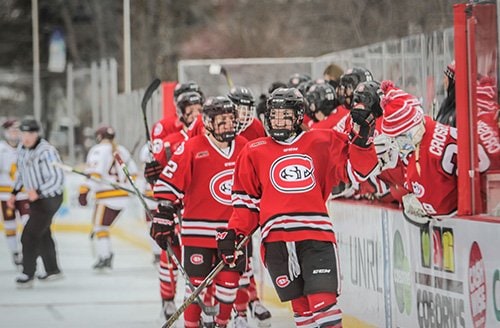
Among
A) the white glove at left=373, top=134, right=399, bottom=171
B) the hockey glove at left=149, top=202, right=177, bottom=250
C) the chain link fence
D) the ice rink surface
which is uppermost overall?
the chain link fence

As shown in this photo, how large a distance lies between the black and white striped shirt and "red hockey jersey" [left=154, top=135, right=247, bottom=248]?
4.90m

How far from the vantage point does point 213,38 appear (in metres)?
29.4

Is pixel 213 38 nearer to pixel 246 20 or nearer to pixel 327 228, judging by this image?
pixel 246 20

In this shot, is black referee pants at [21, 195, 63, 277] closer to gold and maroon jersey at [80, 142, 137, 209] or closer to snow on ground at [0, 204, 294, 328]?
snow on ground at [0, 204, 294, 328]

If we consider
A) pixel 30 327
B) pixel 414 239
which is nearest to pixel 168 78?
pixel 30 327

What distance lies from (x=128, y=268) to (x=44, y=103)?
11.7 meters

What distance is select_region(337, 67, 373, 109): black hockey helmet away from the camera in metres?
7.54

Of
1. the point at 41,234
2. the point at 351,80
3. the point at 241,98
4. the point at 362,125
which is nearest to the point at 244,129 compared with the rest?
the point at 241,98

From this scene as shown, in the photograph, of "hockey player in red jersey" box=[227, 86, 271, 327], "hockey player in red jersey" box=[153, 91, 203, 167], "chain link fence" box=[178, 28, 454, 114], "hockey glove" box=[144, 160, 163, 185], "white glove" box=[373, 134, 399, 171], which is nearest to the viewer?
"white glove" box=[373, 134, 399, 171]

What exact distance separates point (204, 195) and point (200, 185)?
7 centimetres

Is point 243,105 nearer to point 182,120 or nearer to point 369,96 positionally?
point 182,120

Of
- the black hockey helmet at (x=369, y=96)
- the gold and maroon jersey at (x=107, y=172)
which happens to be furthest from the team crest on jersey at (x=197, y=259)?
the gold and maroon jersey at (x=107, y=172)

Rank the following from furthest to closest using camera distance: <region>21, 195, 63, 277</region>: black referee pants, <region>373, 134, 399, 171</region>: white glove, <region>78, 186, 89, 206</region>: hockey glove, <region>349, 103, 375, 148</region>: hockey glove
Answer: <region>78, 186, 89, 206</region>: hockey glove, <region>21, 195, 63, 277</region>: black referee pants, <region>373, 134, 399, 171</region>: white glove, <region>349, 103, 375, 148</region>: hockey glove

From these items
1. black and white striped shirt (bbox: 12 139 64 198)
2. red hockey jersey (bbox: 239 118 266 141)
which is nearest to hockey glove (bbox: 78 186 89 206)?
black and white striped shirt (bbox: 12 139 64 198)
